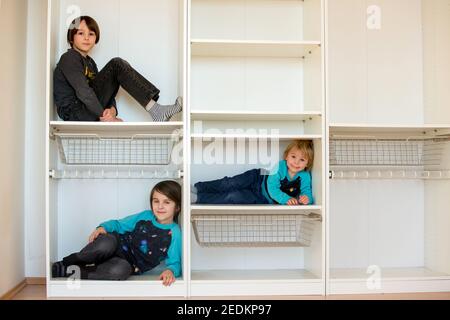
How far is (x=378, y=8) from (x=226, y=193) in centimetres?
134

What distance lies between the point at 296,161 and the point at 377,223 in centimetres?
63

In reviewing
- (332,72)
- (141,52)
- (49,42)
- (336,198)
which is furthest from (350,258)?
(49,42)

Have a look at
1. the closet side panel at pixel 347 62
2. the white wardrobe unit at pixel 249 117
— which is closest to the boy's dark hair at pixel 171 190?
the white wardrobe unit at pixel 249 117

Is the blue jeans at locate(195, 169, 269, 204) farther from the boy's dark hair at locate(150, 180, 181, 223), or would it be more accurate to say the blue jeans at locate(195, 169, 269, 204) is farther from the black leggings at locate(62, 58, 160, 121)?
the black leggings at locate(62, 58, 160, 121)

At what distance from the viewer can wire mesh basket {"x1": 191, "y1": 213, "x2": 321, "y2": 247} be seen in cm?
302

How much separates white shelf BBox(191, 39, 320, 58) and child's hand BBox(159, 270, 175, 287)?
1.10 metres

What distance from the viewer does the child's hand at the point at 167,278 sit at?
106 inches

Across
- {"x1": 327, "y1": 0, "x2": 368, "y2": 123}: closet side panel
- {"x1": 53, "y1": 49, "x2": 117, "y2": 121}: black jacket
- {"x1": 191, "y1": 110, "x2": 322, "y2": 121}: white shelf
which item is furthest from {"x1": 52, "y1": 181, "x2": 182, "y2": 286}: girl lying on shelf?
{"x1": 327, "y1": 0, "x2": 368, "y2": 123}: closet side panel

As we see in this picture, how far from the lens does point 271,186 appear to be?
2912 millimetres

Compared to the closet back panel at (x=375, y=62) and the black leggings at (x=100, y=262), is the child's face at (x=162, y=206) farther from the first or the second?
the closet back panel at (x=375, y=62)

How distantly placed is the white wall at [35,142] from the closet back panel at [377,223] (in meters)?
1.54

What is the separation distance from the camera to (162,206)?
2.86 meters

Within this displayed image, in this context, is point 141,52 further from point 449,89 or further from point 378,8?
point 449,89
